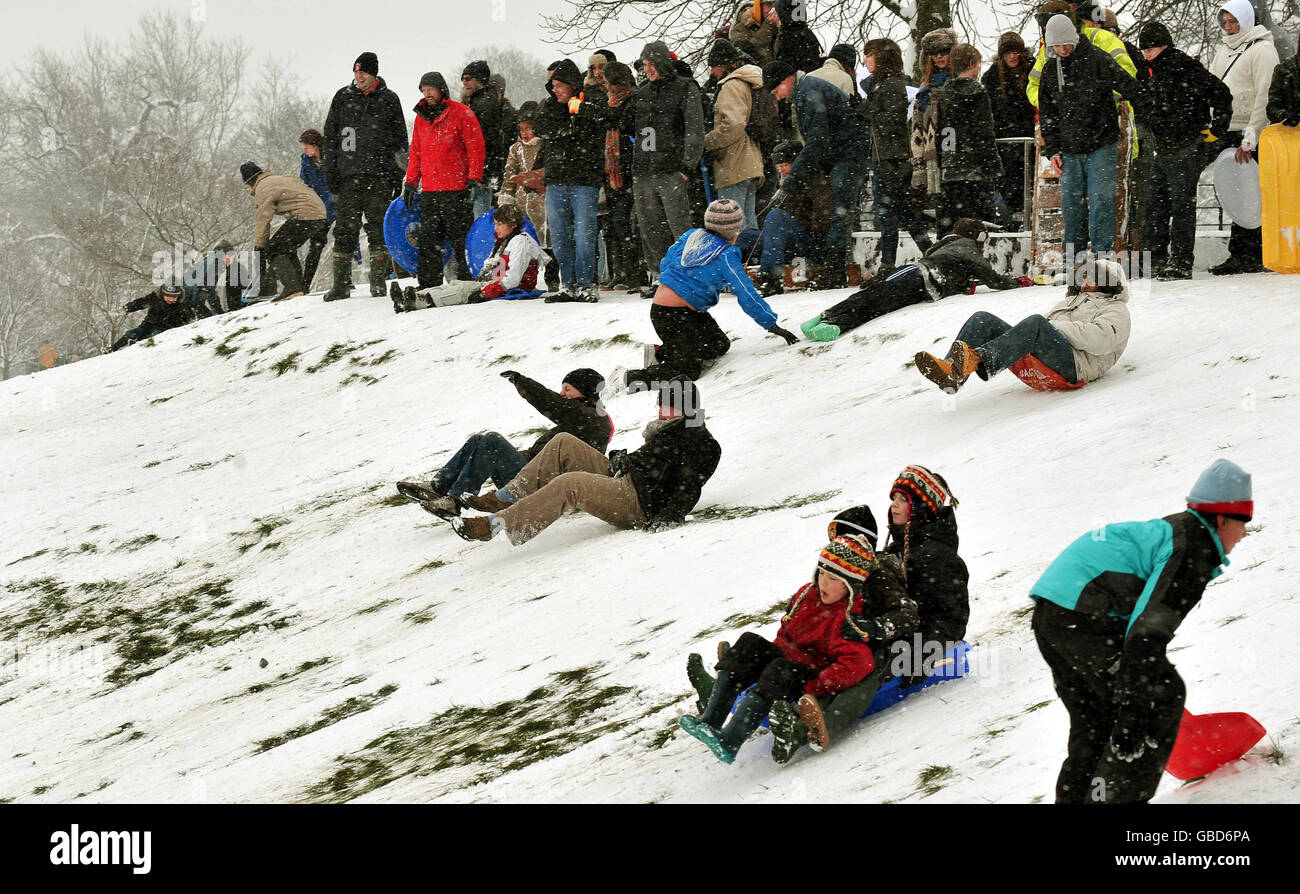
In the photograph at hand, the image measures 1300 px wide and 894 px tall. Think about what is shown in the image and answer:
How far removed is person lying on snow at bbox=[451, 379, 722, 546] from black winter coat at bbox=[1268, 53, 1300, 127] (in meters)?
4.72

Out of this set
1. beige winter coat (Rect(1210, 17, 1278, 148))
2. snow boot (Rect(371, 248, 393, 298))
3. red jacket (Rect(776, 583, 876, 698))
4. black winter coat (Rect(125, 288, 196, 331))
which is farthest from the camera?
black winter coat (Rect(125, 288, 196, 331))

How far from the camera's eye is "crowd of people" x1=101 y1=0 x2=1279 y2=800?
13.9ft

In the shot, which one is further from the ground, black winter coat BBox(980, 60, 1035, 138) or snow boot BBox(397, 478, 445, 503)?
black winter coat BBox(980, 60, 1035, 138)

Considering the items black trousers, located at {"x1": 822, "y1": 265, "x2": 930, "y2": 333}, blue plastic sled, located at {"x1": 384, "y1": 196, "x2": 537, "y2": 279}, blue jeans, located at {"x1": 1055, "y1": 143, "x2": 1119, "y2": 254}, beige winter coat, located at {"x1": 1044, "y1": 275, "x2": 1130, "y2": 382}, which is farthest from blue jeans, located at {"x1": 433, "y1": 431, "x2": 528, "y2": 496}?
blue plastic sled, located at {"x1": 384, "y1": 196, "x2": 537, "y2": 279}

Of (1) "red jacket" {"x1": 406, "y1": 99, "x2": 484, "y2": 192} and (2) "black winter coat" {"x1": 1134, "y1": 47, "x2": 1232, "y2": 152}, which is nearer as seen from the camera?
(2) "black winter coat" {"x1": 1134, "y1": 47, "x2": 1232, "y2": 152}

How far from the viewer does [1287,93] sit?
991 centimetres

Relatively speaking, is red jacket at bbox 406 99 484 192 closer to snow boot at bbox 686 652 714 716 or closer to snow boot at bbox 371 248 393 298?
snow boot at bbox 371 248 393 298

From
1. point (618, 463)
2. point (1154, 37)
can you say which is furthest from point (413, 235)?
point (1154, 37)

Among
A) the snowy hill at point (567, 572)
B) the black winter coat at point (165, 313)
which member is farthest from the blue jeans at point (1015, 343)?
the black winter coat at point (165, 313)

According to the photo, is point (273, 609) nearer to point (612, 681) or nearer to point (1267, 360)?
Result: point (612, 681)

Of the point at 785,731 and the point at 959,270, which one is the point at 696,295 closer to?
the point at 959,270

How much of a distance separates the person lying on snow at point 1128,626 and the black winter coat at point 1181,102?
713 centimetres

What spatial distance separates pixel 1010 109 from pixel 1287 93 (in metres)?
3.33

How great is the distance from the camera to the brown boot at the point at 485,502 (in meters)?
9.05
